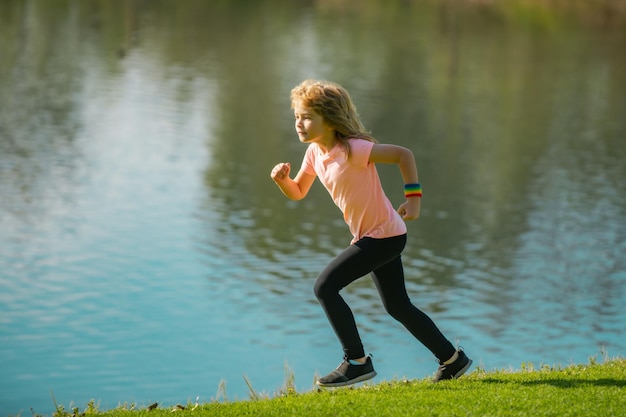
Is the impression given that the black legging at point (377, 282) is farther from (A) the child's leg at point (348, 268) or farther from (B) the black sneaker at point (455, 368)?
(B) the black sneaker at point (455, 368)

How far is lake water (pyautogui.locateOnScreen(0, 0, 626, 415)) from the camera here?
1226cm

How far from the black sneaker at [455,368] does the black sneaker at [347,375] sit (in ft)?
1.59

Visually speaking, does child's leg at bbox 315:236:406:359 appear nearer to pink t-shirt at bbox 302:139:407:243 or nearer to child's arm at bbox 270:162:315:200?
pink t-shirt at bbox 302:139:407:243

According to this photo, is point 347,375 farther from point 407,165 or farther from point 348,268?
point 407,165

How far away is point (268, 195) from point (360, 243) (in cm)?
1421

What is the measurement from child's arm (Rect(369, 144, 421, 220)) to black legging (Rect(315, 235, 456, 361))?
185mm

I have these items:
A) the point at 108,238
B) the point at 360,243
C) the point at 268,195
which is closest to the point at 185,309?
the point at 108,238

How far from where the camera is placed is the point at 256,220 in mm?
18000

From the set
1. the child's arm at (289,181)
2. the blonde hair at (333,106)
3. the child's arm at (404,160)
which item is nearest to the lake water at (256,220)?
the child's arm at (289,181)

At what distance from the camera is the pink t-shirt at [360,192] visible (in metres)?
5.75

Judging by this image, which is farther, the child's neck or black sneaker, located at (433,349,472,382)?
black sneaker, located at (433,349,472,382)

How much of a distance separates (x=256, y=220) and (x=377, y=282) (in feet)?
39.9

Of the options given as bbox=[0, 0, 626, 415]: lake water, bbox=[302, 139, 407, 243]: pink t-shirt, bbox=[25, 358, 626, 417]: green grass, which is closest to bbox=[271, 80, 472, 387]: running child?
bbox=[302, 139, 407, 243]: pink t-shirt

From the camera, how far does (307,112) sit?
5805 mm
